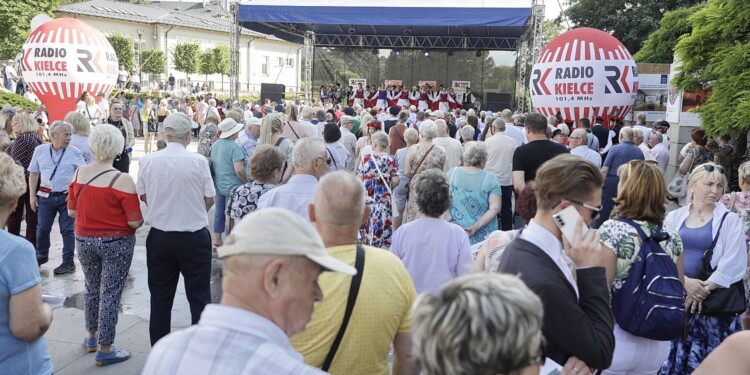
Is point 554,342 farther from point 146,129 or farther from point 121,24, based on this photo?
point 121,24

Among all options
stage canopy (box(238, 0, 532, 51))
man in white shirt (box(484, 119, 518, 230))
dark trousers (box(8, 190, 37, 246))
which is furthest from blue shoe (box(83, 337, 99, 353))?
stage canopy (box(238, 0, 532, 51))

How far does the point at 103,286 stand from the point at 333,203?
2.58 meters

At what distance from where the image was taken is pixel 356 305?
2244 mm

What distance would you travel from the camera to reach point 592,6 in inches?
1136

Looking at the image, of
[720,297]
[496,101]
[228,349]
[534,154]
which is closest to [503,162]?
[534,154]

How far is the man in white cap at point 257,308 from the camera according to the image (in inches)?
53.3

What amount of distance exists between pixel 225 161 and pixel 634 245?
16.2 ft

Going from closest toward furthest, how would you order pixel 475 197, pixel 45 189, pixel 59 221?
pixel 475 197 < pixel 45 189 < pixel 59 221

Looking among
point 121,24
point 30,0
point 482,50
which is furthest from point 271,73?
point 482,50

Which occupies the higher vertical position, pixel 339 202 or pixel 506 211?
pixel 339 202

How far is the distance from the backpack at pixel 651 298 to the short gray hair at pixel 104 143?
11.3ft

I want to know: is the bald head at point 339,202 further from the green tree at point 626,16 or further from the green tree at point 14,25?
the green tree at point 14,25

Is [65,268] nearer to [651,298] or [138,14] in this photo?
[651,298]

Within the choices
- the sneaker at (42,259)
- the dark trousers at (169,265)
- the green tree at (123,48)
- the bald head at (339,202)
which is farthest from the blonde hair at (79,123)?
the green tree at (123,48)
